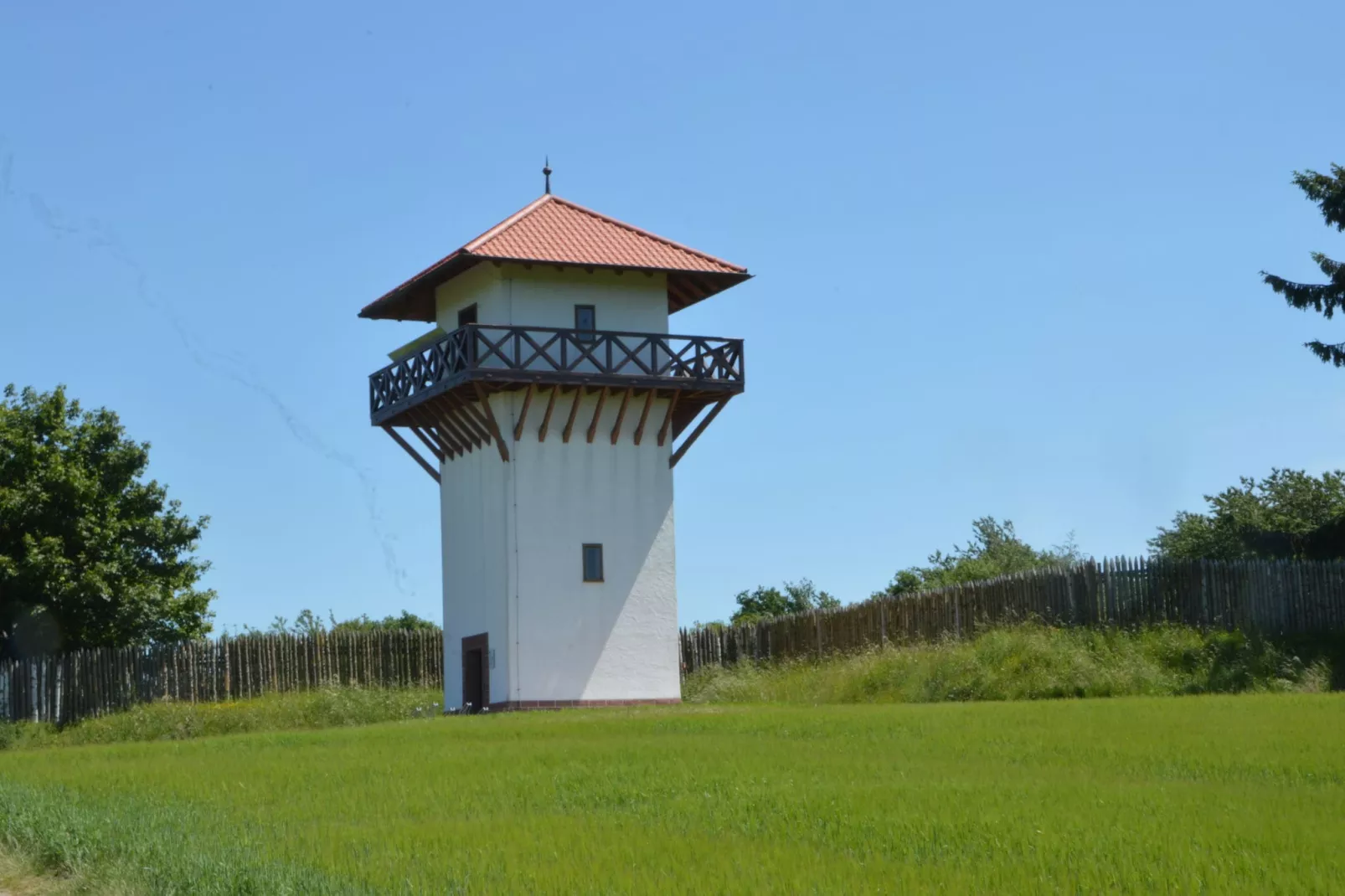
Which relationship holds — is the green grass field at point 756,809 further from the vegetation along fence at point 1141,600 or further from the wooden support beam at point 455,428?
the wooden support beam at point 455,428

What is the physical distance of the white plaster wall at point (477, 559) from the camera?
1209 inches

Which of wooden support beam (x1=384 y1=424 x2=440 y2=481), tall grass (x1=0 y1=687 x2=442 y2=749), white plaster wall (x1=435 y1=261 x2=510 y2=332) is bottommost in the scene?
tall grass (x1=0 y1=687 x2=442 y2=749)

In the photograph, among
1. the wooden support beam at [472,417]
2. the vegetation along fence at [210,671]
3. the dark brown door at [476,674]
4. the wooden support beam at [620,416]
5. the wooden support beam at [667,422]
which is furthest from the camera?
the vegetation along fence at [210,671]

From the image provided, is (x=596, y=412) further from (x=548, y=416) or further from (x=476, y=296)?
(x=476, y=296)

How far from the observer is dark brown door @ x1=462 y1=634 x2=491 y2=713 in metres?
31.4

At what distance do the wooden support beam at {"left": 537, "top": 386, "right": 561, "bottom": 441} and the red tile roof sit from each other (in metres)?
2.39

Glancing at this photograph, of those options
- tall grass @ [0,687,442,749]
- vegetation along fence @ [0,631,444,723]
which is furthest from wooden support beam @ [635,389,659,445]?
vegetation along fence @ [0,631,444,723]

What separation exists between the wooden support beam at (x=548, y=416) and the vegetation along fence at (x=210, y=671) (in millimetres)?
8623

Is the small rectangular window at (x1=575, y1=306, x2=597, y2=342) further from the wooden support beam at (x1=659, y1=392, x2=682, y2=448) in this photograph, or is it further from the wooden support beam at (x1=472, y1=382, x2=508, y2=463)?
the wooden support beam at (x1=472, y1=382, x2=508, y2=463)

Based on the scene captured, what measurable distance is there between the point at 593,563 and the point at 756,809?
1906 cm

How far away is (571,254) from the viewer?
3142cm

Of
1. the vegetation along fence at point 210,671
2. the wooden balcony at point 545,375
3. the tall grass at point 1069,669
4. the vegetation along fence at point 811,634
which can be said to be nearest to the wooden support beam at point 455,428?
the wooden balcony at point 545,375

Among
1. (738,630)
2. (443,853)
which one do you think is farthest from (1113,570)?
(443,853)

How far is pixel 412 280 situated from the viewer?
108ft
